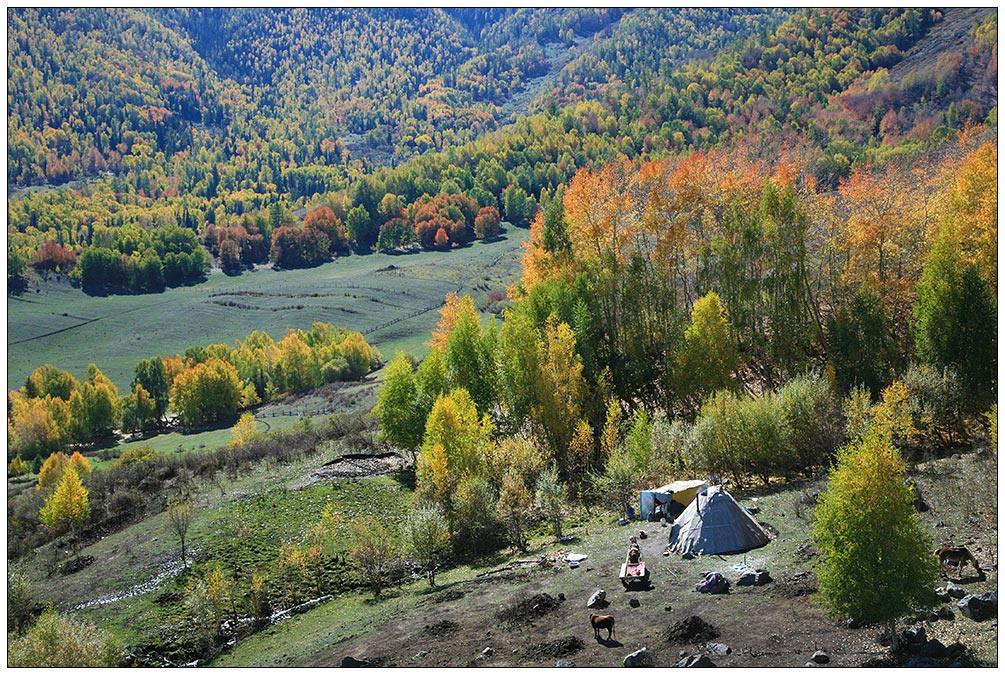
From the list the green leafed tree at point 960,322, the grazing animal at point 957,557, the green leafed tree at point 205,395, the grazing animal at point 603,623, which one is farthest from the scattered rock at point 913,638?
the green leafed tree at point 205,395

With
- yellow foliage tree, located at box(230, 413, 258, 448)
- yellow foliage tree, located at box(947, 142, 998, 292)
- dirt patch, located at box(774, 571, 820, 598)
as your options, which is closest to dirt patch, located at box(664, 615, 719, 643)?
dirt patch, located at box(774, 571, 820, 598)

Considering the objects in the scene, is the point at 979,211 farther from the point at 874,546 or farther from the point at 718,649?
the point at 718,649

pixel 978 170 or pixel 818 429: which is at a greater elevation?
pixel 978 170

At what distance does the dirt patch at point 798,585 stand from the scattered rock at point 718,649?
4234mm

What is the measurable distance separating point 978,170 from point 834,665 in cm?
3934

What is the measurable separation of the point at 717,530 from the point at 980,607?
459 inches

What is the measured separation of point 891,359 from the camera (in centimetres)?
5100

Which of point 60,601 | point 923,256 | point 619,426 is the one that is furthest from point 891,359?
point 60,601

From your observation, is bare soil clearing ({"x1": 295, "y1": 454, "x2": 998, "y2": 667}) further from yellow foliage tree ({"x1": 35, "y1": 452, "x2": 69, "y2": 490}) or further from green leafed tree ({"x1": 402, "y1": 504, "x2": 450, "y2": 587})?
yellow foliage tree ({"x1": 35, "y1": 452, "x2": 69, "y2": 490})

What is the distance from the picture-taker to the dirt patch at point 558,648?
26125 millimetres

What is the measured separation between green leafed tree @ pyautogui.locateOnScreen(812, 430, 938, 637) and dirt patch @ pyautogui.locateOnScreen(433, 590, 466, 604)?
16828 millimetres

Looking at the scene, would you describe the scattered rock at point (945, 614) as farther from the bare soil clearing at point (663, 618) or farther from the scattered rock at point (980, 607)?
the scattered rock at point (980, 607)

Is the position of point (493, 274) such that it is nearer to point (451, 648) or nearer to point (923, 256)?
point (923, 256)

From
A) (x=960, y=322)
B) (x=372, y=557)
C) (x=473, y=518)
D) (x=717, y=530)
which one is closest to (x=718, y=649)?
(x=717, y=530)
